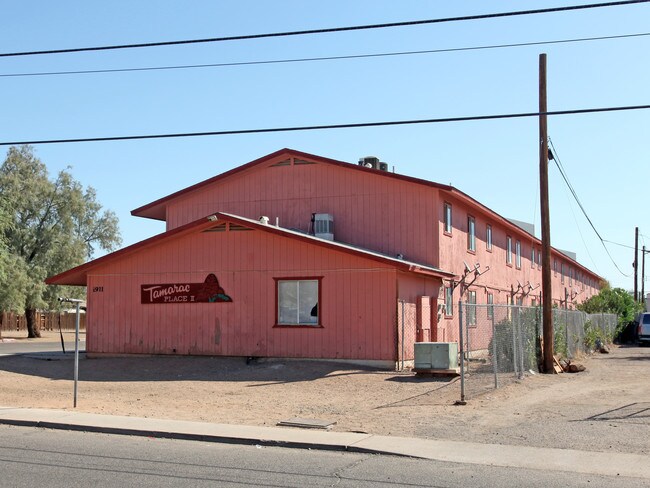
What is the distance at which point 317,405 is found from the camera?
14742 millimetres

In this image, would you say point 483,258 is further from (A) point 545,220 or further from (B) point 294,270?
(B) point 294,270

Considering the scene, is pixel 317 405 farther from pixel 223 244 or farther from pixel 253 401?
pixel 223 244

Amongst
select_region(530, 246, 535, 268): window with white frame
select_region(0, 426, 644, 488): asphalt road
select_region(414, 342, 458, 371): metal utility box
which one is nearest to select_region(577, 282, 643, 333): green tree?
select_region(530, 246, 535, 268): window with white frame

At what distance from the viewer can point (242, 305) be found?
22156mm

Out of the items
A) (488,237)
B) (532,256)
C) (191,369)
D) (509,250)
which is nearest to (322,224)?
(191,369)

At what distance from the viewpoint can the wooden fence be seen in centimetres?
5909

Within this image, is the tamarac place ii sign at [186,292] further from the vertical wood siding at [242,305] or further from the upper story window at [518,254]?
the upper story window at [518,254]

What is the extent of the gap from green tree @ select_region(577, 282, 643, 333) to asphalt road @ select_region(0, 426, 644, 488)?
3511 centimetres

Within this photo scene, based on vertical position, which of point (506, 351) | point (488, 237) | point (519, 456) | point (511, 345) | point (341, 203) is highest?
point (341, 203)

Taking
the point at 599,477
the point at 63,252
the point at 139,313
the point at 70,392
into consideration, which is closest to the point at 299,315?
the point at 139,313

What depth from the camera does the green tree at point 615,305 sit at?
141 ft

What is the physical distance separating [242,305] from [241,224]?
7.59ft

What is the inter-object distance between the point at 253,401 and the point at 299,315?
6.31 m

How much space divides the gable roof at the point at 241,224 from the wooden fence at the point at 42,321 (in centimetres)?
3297
